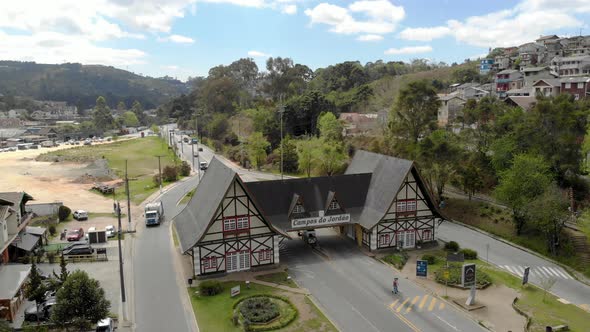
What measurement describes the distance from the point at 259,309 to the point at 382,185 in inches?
670

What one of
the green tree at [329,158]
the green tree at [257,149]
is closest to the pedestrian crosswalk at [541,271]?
the green tree at [329,158]

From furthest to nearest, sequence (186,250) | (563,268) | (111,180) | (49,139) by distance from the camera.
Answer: (49,139) → (111,180) → (563,268) → (186,250)

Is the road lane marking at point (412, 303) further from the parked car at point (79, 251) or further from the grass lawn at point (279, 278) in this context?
the parked car at point (79, 251)

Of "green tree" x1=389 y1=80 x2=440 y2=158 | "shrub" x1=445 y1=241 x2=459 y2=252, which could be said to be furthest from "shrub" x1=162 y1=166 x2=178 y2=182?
"shrub" x1=445 y1=241 x2=459 y2=252

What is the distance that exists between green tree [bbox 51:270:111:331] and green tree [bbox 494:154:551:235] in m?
34.3

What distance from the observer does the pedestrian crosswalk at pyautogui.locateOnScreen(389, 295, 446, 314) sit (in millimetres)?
28156

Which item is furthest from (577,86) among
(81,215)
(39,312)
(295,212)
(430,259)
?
(39,312)

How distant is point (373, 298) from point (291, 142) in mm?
54033

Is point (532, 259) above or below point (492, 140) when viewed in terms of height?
below

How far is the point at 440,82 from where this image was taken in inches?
5212

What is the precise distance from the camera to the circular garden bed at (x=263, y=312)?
26.0 m

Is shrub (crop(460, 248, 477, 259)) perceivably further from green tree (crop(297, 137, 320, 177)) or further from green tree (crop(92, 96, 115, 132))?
green tree (crop(92, 96, 115, 132))

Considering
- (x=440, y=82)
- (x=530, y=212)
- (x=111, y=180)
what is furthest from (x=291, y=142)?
(x=440, y=82)

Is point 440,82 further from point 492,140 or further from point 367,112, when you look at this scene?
point 492,140
